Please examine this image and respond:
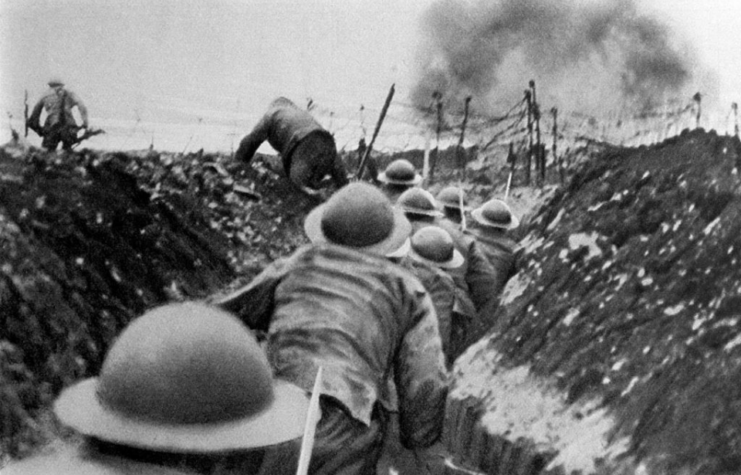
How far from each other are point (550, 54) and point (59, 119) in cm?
154

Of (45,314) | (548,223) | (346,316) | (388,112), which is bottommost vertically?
(45,314)

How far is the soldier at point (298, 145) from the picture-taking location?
10.2ft

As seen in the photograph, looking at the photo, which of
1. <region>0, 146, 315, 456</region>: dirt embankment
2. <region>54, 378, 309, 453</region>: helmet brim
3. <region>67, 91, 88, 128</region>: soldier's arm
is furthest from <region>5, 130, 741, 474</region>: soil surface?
<region>54, 378, 309, 453</region>: helmet brim

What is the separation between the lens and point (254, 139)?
3141 millimetres

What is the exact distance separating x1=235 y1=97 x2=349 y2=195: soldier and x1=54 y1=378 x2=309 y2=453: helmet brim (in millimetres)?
1571

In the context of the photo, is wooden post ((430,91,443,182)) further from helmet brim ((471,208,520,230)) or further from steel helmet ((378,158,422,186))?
helmet brim ((471,208,520,230))

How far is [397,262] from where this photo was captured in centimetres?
303

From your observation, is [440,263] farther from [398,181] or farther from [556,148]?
[556,148]

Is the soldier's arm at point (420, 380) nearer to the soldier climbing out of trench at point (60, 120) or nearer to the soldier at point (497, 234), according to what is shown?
the soldier at point (497, 234)

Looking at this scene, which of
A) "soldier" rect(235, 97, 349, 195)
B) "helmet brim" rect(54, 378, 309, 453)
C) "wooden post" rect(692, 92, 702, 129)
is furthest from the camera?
"soldier" rect(235, 97, 349, 195)

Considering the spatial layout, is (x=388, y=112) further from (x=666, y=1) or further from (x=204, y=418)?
(x=204, y=418)

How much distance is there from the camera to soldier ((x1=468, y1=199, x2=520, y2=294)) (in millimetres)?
3139

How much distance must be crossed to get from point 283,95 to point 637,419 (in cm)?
145

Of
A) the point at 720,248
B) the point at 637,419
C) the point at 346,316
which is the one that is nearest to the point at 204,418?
the point at 346,316
